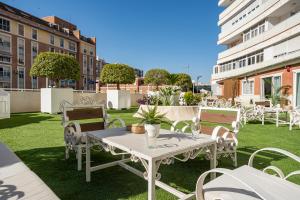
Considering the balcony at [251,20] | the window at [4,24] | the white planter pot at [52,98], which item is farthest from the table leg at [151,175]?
the window at [4,24]

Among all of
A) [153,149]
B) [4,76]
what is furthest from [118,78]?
[4,76]

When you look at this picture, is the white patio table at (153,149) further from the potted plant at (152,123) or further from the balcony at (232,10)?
the balcony at (232,10)

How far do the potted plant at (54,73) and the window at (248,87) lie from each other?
62.8 ft

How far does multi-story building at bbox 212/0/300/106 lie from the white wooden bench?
53.7ft

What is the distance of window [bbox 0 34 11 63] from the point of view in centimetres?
3462

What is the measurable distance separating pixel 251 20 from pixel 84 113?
91.4ft

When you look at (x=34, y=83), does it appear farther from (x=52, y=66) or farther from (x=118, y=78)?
(x=52, y=66)

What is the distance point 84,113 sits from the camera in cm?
441

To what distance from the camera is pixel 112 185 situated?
3.22 meters

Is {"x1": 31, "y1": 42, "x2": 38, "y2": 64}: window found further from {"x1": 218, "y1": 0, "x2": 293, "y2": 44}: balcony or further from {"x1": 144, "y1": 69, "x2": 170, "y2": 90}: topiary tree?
{"x1": 218, "y1": 0, "x2": 293, "y2": 44}: balcony

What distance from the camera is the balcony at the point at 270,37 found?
1877 centimetres

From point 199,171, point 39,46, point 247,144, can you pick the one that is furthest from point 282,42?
point 39,46

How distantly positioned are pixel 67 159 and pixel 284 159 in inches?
174

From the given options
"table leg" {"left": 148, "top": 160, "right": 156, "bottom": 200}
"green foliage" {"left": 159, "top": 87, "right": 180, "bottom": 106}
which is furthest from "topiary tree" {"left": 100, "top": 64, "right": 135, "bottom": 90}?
"table leg" {"left": 148, "top": 160, "right": 156, "bottom": 200}
